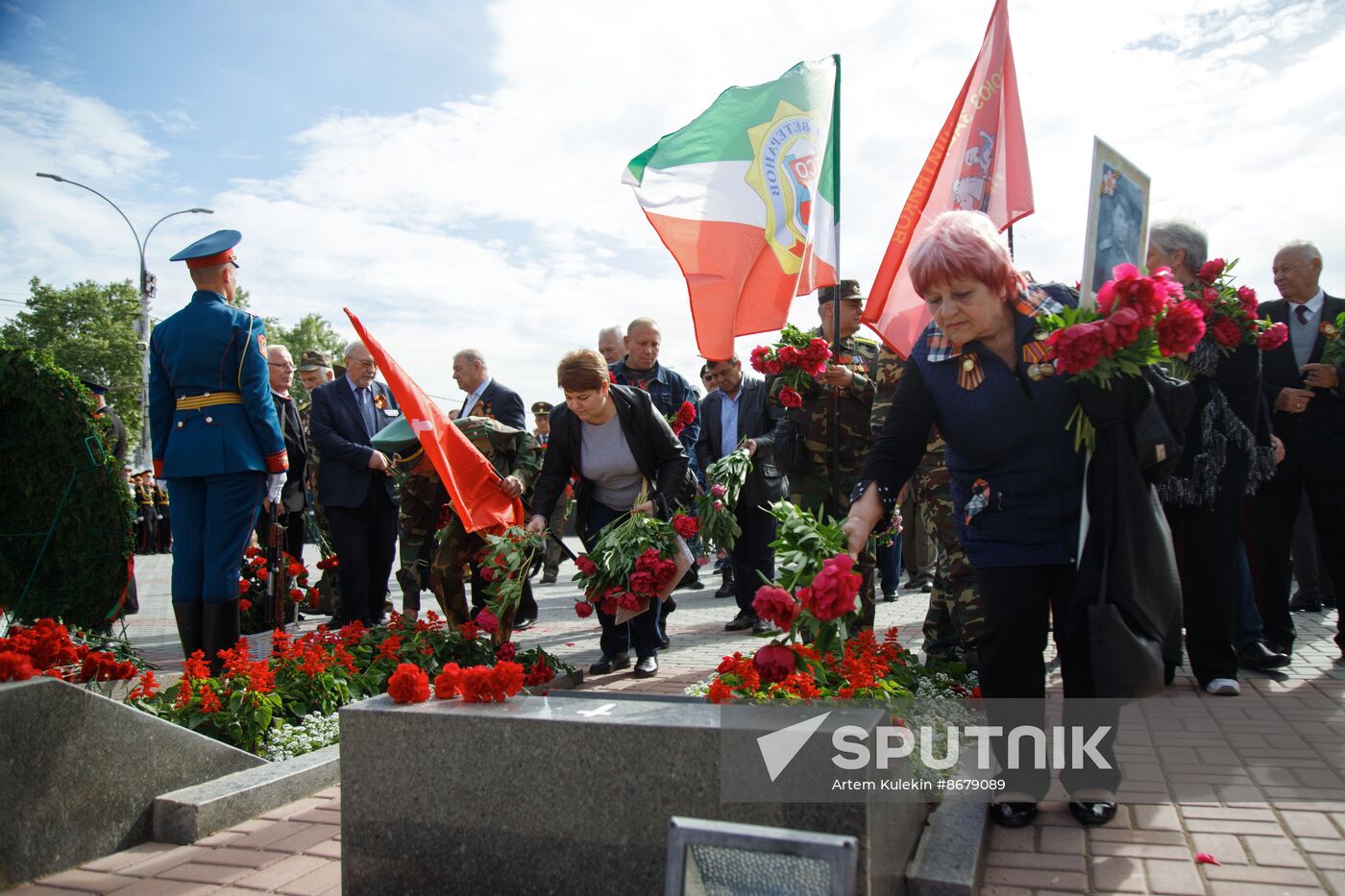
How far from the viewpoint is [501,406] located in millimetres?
7684

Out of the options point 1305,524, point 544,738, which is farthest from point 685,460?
point 1305,524

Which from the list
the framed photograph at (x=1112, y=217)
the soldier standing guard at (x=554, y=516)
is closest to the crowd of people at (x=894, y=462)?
the framed photograph at (x=1112, y=217)

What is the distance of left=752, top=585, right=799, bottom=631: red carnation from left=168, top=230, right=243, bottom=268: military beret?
13.2 feet

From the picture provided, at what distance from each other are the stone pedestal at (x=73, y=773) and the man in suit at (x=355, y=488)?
4.04 metres

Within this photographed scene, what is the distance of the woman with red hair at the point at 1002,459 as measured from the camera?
317 centimetres

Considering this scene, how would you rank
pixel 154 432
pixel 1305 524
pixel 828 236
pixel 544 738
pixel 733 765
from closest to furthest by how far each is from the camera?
pixel 733 765, pixel 544 738, pixel 154 432, pixel 828 236, pixel 1305 524

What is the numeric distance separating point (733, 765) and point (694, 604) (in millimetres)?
7876

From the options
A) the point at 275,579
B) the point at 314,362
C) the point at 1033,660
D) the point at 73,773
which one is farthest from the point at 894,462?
the point at 314,362

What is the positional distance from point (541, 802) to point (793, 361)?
3.90 meters

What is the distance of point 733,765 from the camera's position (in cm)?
246

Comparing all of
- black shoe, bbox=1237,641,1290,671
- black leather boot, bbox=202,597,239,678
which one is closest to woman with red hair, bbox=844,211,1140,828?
black shoe, bbox=1237,641,1290,671

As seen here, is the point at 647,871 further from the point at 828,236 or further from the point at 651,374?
the point at 651,374

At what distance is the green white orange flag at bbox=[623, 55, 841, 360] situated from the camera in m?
6.02

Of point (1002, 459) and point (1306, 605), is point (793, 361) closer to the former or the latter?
point (1002, 459)
